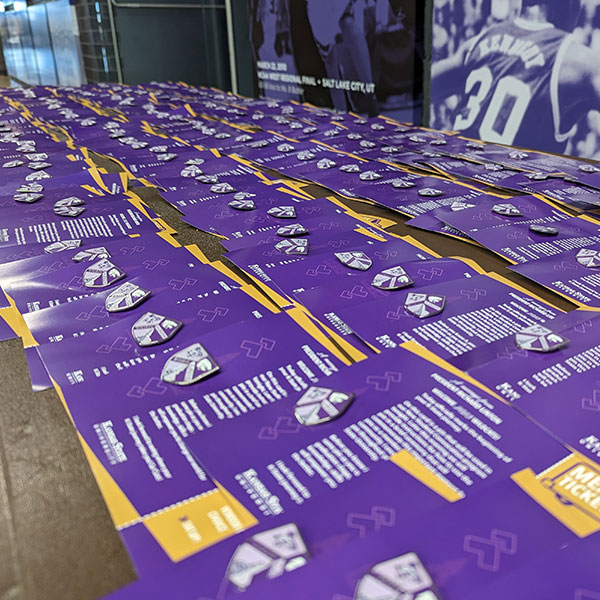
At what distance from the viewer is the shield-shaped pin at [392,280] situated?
1.12 m

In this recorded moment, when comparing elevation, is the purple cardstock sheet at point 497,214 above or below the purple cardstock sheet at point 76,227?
below

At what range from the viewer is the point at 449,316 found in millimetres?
1012

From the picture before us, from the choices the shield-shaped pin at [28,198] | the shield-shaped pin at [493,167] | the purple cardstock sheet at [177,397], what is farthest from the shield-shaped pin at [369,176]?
the purple cardstock sheet at [177,397]

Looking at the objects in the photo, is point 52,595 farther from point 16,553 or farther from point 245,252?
point 245,252

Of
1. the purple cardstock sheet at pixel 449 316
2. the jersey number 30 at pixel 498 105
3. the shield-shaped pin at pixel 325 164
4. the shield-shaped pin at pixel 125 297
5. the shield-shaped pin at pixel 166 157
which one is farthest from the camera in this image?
the jersey number 30 at pixel 498 105

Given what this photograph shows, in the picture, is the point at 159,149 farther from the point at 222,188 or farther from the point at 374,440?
the point at 374,440

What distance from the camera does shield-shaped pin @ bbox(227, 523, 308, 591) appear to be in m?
0.53

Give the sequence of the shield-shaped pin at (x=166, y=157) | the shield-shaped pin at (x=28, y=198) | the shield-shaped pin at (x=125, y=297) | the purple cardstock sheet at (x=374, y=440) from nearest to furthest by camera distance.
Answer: the purple cardstock sheet at (x=374, y=440), the shield-shaped pin at (x=125, y=297), the shield-shaped pin at (x=28, y=198), the shield-shaped pin at (x=166, y=157)

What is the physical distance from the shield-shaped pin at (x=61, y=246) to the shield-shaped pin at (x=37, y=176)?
2.45ft

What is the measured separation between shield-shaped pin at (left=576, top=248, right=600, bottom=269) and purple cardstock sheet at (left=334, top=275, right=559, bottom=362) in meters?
0.23

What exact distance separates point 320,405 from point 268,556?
0.78 feet

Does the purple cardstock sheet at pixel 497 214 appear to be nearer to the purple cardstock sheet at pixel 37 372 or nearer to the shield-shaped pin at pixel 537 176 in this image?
the shield-shaped pin at pixel 537 176

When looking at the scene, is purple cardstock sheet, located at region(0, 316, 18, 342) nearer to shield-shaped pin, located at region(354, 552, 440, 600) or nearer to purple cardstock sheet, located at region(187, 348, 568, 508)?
purple cardstock sheet, located at region(187, 348, 568, 508)

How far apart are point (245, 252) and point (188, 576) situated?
86 cm
